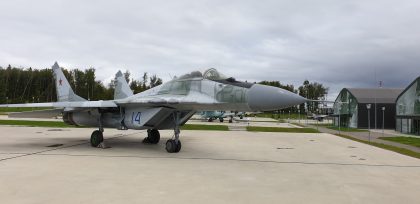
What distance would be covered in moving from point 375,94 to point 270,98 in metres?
40.1

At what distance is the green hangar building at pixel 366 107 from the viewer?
1593 inches

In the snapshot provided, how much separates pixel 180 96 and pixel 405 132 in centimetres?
2889

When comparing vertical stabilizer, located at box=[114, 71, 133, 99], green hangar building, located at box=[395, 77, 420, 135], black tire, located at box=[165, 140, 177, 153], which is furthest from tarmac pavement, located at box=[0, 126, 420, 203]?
green hangar building, located at box=[395, 77, 420, 135]

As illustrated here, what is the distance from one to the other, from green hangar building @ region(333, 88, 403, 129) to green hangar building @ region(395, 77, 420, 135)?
3.72 m

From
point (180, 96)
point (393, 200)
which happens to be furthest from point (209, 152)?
point (393, 200)

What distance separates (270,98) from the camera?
9.01 meters

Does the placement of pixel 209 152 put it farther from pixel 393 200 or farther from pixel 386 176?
pixel 393 200

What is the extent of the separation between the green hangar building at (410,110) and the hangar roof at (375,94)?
6.69 meters

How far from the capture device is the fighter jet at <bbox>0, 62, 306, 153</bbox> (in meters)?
9.24

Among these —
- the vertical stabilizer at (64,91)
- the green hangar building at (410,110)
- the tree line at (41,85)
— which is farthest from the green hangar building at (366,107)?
the tree line at (41,85)

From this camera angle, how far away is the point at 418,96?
3009 centimetres

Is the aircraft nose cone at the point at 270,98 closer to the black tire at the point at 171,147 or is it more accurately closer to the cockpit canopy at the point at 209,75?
the cockpit canopy at the point at 209,75

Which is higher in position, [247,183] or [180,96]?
[180,96]

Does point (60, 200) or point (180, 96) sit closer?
point (60, 200)
